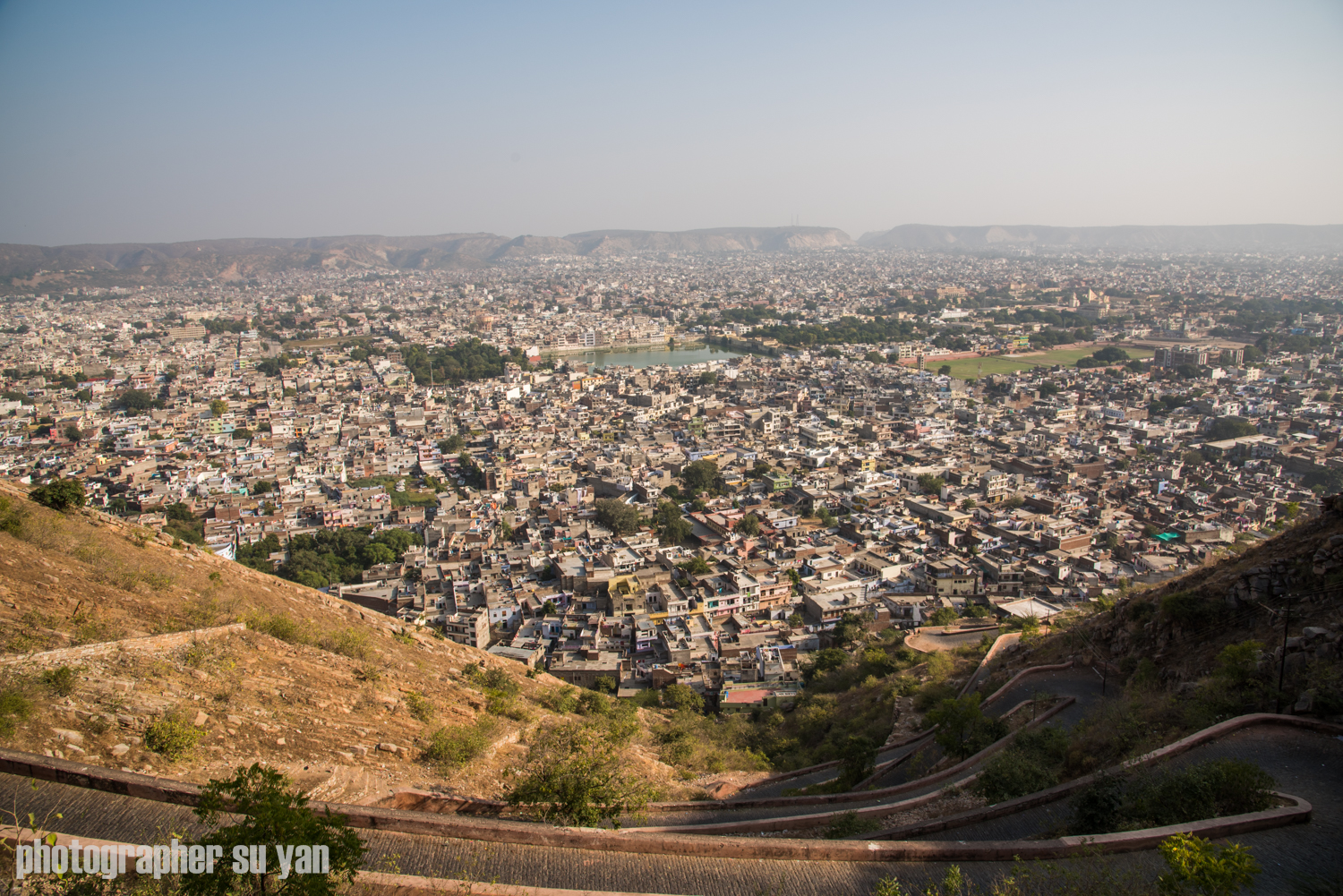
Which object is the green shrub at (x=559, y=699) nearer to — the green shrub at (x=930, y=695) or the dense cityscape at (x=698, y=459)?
the dense cityscape at (x=698, y=459)

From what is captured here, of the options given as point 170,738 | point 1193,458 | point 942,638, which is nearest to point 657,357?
point 1193,458

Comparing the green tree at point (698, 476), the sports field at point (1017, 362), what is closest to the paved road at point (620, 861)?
the green tree at point (698, 476)

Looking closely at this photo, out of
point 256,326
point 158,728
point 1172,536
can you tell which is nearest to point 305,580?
point 158,728

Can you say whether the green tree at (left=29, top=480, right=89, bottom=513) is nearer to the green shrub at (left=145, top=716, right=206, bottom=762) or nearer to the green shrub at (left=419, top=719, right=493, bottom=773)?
the green shrub at (left=145, top=716, right=206, bottom=762)

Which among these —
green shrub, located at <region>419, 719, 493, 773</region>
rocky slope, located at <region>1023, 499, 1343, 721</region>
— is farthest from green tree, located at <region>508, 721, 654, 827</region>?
rocky slope, located at <region>1023, 499, 1343, 721</region>

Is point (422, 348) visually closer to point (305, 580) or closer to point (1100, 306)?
point (305, 580)

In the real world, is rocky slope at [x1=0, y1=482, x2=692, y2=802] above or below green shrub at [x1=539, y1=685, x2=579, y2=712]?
above
